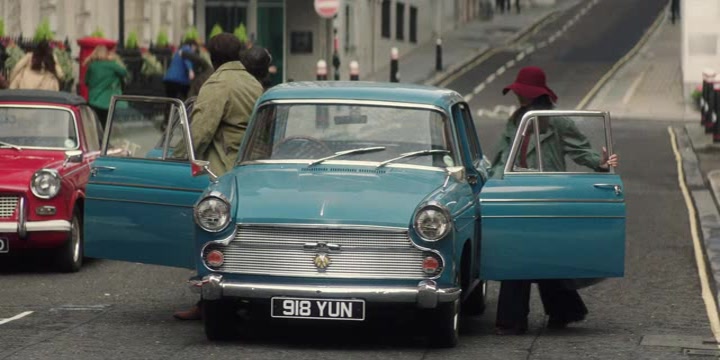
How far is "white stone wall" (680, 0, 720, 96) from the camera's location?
45219 millimetres

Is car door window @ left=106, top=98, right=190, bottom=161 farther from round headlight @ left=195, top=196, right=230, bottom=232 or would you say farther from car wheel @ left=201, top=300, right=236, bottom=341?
round headlight @ left=195, top=196, right=230, bottom=232

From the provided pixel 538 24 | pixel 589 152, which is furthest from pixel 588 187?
pixel 538 24

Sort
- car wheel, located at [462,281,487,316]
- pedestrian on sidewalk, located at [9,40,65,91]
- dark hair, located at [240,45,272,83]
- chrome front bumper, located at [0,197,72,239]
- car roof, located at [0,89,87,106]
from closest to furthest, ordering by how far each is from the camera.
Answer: car wheel, located at [462,281,487,316], dark hair, located at [240,45,272,83], chrome front bumper, located at [0,197,72,239], car roof, located at [0,89,87,106], pedestrian on sidewalk, located at [9,40,65,91]

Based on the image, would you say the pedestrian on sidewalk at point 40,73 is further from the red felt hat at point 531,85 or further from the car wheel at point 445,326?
the car wheel at point 445,326

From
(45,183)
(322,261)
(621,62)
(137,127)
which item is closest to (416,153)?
(322,261)

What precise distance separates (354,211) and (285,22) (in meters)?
44.0

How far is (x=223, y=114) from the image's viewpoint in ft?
38.1

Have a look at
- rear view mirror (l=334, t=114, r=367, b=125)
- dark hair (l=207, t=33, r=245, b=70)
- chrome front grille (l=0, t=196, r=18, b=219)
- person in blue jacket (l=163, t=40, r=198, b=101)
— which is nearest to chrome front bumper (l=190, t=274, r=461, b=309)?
rear view mirror (l=334, t=114, r=367, b=125)

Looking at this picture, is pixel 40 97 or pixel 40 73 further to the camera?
pixel 40 73

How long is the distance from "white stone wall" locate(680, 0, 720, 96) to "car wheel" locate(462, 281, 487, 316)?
34022 millimetres

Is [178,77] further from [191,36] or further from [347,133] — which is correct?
[347,133]

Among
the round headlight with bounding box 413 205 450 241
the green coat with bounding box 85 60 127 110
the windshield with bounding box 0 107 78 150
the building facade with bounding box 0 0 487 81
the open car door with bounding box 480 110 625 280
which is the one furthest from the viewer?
the building facade with bounding box 0 0 487 81

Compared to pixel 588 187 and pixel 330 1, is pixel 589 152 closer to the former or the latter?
pixel 588 187

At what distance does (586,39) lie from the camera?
6569 cm
